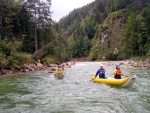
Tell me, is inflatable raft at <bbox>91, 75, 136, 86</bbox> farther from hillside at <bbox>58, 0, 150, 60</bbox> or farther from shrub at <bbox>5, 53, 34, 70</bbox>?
hillside at <bbox>58, 0, 150, 60</bbox>

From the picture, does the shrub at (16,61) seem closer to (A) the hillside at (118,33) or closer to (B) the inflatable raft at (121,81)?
(B) the inflatable raft at (121,81)

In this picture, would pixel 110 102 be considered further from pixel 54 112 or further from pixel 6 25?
pixel 6 25

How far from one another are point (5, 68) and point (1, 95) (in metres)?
11.4

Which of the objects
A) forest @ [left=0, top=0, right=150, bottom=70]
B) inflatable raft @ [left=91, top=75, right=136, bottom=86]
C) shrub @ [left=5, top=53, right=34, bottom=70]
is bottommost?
inflatable raft @ [left=91, top=75, right=136, bottom=86]

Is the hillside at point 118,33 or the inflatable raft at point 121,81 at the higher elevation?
the hillside at point 118,33

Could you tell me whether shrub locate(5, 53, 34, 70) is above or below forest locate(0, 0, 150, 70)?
below

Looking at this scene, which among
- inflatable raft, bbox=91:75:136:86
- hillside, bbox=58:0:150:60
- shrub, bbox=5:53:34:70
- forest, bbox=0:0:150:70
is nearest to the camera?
inflatable raft, bbox=91:75:136:86

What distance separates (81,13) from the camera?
15375cm

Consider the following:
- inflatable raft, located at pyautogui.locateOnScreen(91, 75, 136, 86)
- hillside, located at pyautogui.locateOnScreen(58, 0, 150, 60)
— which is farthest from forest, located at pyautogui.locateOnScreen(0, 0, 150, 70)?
inflatable raft, located at pyautogui.locateOnScreen(91, 75, 136, 86)

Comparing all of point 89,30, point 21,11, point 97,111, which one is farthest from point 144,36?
point 89,30

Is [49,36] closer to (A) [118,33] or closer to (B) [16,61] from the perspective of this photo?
(B) [16,61]

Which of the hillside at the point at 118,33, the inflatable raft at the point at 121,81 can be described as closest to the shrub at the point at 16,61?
the inflatable raft at the point at 121,81

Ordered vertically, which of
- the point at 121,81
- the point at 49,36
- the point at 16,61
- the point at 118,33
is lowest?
the point at 121,81

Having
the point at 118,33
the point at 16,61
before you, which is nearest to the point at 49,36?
the point at 16,61
